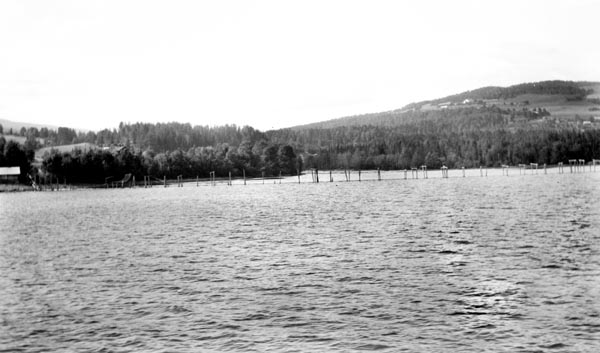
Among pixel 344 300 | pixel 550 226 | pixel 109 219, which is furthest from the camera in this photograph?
pixel 109 219

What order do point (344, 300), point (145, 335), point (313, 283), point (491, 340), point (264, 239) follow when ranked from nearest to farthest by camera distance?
point (491, 340), point (145, 335), point (344, 300), point (313, 283), point (264, 239)

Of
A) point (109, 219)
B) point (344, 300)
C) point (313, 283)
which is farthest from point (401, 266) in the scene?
point (109, 219)

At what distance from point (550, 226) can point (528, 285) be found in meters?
36.7

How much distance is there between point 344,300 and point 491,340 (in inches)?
367

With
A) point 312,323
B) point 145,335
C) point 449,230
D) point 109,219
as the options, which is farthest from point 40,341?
point 109,219

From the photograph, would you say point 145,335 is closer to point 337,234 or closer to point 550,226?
point 337,234

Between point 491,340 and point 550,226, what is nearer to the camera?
point 491,340

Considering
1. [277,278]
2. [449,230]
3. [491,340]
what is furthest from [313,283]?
[449,230]

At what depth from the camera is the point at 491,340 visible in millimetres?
25953

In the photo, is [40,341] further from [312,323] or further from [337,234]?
[337,234]

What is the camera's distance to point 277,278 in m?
40.9

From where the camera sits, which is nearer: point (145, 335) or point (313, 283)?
point (145, 335)

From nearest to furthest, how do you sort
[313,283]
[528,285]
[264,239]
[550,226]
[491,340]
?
[491,340], [528,285], [313,283], [264,239], [550,226]

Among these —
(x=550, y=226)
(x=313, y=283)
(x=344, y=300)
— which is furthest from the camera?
(x=550, y=226)
